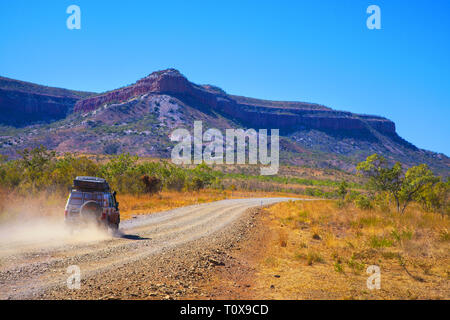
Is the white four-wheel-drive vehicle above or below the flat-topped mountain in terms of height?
below

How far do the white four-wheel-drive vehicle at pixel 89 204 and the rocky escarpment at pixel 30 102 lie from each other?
410 feet

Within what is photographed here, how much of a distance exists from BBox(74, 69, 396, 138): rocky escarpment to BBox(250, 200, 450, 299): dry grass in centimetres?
10894

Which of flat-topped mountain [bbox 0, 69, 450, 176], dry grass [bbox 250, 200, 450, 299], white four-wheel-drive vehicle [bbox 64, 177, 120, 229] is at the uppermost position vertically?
flat-topped mountain [bbox 0, 69, 450, 176]

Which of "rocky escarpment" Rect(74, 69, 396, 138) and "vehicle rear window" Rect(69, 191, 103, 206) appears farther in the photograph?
"rocky escarpment" Rect(74, 69, 396, 138)

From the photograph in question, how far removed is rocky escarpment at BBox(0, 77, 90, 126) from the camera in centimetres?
12021

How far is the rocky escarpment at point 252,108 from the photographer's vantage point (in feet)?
409

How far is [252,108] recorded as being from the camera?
159750 millimetres

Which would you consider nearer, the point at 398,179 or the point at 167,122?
the point at 398,179

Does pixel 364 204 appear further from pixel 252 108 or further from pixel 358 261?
pixel 252 108

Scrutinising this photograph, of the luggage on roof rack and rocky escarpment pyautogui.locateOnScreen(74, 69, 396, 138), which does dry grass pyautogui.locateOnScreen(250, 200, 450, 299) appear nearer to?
the luggage on roof rack

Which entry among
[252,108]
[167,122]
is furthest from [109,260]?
[252,108]

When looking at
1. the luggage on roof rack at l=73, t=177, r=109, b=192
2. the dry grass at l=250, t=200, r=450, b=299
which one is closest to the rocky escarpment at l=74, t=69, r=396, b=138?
the dry grass at l=250, t=200, r=450, b=299

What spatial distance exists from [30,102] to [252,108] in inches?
3947
